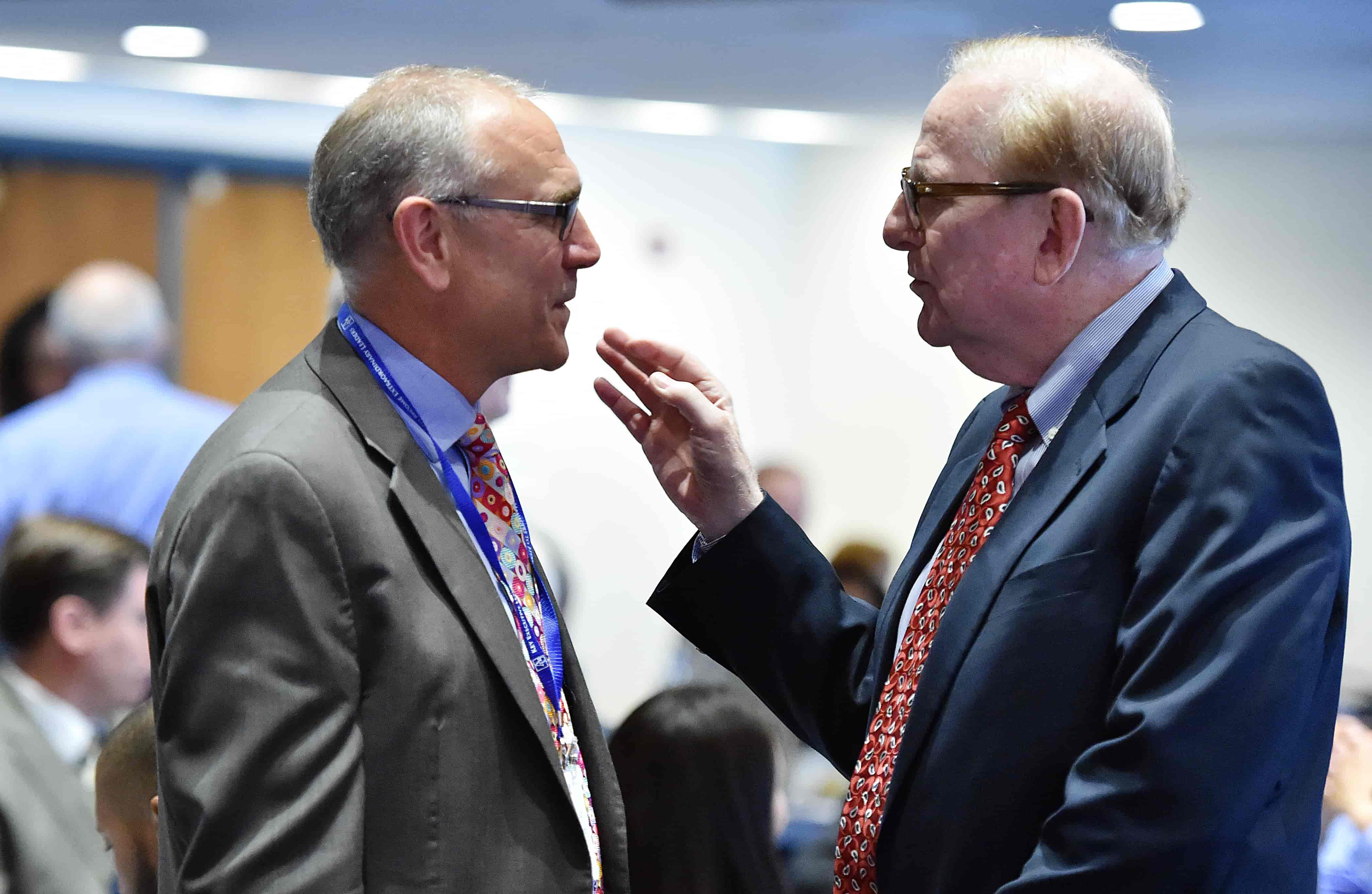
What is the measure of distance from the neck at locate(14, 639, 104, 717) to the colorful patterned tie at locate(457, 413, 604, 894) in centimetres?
187

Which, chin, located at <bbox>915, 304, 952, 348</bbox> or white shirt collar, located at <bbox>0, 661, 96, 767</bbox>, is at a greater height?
chin, located at <bbox>915, 304, 952, 348</bbox>

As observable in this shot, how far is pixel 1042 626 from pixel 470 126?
88 centimetres

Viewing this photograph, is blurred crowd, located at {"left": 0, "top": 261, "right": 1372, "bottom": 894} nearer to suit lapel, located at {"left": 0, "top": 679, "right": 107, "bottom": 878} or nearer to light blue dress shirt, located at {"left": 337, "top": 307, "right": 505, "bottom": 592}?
suit lapel, located at {"left": 0, "top": 679, "right": 107, "bottom": 878}

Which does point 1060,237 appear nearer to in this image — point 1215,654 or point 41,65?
point 1215,654

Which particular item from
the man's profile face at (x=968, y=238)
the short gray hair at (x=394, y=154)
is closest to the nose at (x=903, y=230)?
the man's profile face at (x=968, y=238)

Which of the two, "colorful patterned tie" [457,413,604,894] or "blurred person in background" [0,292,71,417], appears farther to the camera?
"blurred person in background" [0,292,71,417]

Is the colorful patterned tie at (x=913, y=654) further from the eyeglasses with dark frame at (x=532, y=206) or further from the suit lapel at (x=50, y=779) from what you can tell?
the suit lapel at (x=50, y=779)

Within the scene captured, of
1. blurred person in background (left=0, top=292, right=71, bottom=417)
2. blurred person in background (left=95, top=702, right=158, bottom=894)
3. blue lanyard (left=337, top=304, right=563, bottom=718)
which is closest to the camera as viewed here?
blue lanyard (left=337, top=304, right=563, bottom=718)

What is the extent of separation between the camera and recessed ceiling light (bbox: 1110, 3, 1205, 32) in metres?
4.23

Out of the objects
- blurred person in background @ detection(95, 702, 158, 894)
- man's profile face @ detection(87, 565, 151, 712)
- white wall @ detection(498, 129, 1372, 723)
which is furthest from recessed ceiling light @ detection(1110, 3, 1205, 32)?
blurred person in background @ detection(95, 702, 158, 894)

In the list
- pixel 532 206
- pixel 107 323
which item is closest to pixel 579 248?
pixel 532 206

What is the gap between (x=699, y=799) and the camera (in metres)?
2.34

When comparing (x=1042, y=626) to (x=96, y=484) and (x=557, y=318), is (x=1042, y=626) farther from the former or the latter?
(x=96, y=484)

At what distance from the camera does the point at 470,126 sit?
5.49 ft
